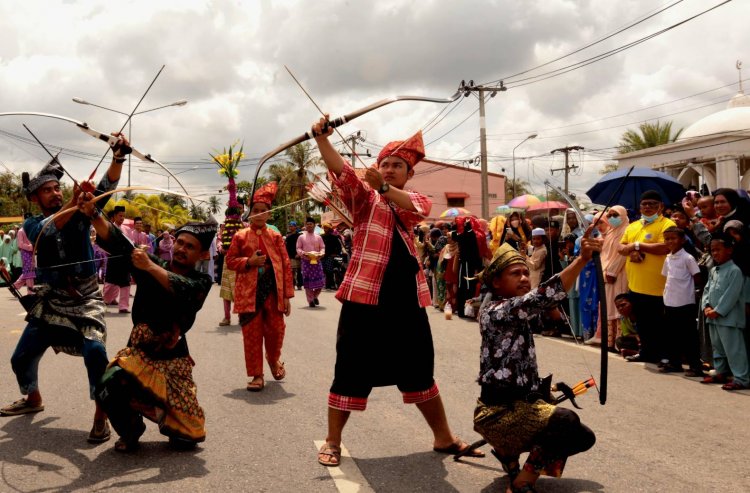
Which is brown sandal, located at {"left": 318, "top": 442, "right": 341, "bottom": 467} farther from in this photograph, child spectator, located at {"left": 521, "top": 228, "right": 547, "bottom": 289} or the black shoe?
child spectator, located at {"left": 521, "top": 228, "right": 547, "bottom": 289}

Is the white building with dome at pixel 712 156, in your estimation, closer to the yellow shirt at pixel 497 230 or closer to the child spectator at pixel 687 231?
the yellow shirt at pixel 497 230

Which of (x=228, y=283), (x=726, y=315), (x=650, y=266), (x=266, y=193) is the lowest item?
(x=726, y=315)

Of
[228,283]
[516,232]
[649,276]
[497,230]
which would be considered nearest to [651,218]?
[649,276]

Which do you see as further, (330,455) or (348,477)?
Answer: (330,455)

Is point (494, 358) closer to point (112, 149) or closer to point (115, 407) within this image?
point (115, 407)

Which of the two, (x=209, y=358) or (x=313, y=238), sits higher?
(x=313, y=238)

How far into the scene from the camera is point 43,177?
16.9 ft

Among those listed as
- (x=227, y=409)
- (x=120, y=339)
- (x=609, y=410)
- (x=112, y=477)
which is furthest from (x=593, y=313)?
(x=112, y=477)

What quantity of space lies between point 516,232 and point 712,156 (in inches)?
689

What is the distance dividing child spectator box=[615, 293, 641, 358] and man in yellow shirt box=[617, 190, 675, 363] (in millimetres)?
177

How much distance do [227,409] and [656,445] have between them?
130 inches

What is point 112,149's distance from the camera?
15.2 feet

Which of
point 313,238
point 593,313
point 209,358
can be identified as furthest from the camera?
point 313,238

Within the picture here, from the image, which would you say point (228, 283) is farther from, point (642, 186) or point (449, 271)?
point (642, 186)
